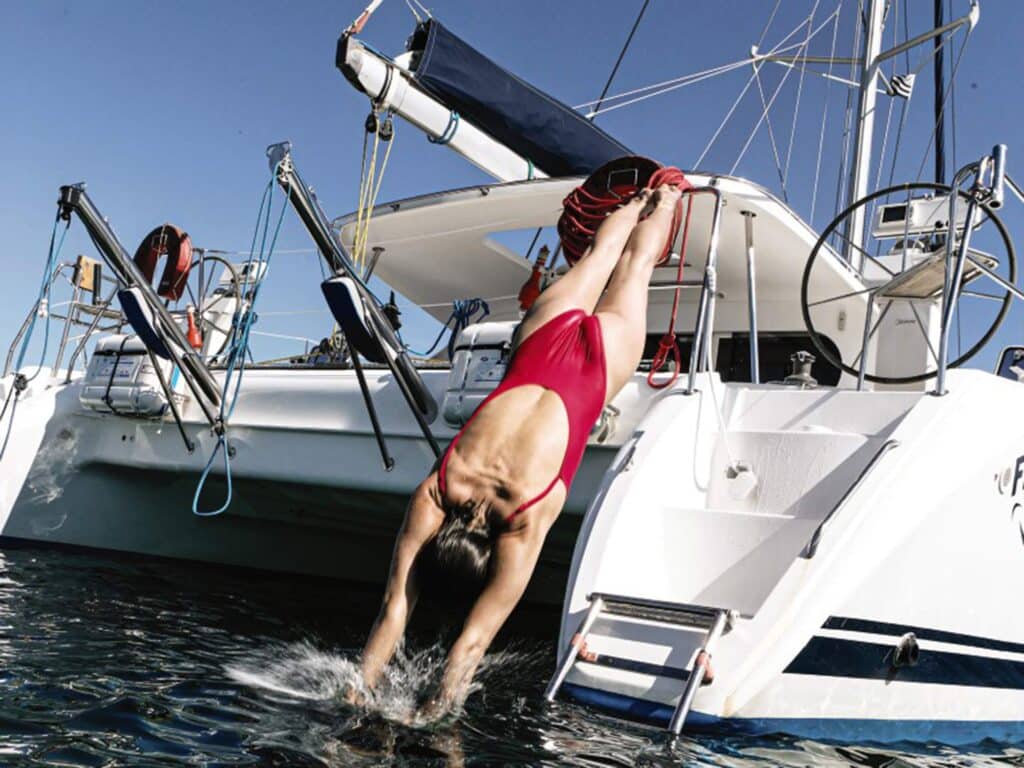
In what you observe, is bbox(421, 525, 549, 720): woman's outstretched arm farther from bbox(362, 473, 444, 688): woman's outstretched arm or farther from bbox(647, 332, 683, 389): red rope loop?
bbox(647, 332, 683, 389): red rope loop

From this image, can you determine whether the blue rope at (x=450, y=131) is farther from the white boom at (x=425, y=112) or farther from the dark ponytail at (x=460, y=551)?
the dark ponytail at (x=460, y=551)

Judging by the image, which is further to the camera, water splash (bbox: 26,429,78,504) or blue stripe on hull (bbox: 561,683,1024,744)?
water splash (bbox: 26,429,78,504)

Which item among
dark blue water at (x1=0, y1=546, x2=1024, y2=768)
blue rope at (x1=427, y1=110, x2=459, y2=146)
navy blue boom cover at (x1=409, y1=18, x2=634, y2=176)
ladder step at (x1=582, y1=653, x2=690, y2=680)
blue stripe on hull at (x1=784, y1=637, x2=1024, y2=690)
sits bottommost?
dark blue water at (x1=0, y1=546, x2=1024, y2=768)

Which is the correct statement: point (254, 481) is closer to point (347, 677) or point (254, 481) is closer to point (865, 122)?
point (347, 677)

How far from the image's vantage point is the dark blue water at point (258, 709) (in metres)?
2.44

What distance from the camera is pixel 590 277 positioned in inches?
133

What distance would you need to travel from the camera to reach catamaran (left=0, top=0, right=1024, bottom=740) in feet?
9.97

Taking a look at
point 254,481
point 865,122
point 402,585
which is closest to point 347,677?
point 402,585

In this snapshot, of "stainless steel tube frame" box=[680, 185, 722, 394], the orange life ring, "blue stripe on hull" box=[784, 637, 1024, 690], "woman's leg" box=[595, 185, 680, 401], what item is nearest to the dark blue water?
"blue stripe on hull" box=[784, 637, 1024, 690]

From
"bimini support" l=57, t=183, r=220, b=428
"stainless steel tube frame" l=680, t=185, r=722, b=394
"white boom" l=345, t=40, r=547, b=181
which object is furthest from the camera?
"white boom" l=345, t=40, r=547, b=181

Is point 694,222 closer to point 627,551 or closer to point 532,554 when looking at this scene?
point 627,551

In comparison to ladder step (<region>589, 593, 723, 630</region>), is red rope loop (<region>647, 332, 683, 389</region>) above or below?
above

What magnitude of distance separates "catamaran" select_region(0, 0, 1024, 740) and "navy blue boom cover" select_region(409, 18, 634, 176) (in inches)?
0.9

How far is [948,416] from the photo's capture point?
11.4 feet
